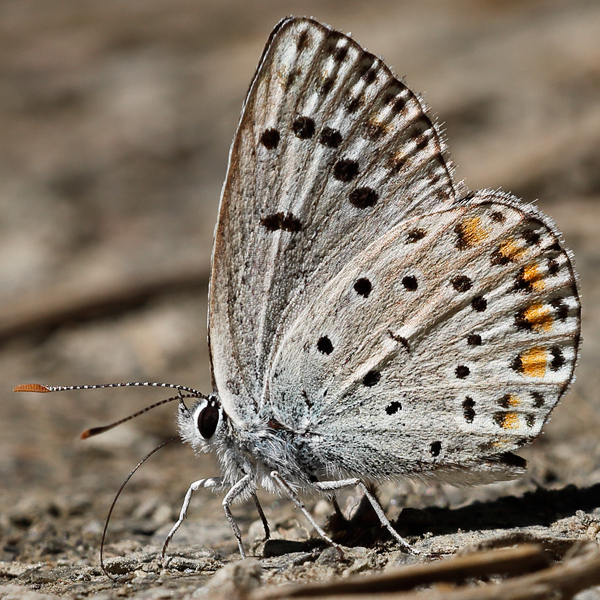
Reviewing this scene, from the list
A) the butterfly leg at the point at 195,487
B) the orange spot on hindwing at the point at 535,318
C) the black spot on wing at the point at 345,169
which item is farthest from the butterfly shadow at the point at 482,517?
the black spot on wing at the point at 345,169

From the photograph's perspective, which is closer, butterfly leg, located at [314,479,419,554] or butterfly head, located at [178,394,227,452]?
butterfly leg, located at [314,479,419,554]

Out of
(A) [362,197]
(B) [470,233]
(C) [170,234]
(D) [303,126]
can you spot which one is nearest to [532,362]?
(B) [470,233]

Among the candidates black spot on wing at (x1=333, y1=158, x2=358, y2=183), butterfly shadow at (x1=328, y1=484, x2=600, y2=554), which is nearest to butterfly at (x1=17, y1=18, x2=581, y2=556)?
black spot on wing at (x1=333, y1=158, x2=358, y2=183)

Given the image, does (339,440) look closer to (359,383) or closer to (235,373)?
(359,383)

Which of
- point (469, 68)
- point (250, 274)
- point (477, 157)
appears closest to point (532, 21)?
point (469, 68)

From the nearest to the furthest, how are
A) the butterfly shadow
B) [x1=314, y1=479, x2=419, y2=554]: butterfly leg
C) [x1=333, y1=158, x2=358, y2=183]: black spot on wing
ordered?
[x1=314, y1=479, x2=419, y2=554]: butterfly leg
the butterfly shadow
[x1=333, y1=158, x2=358, y2=183]: black spot on wing

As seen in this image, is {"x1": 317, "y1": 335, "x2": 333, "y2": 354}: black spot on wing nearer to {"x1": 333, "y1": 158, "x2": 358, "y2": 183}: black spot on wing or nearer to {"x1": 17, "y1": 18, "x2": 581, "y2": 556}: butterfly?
{"x1": 17, "y1": 18, "x2": 581, "y2": 556}: butterfly
